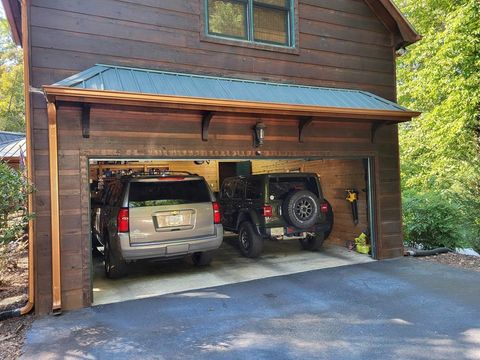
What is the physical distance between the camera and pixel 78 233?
5.05 meters

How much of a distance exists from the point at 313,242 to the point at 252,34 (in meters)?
4.50

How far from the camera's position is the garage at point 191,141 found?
Answer: 490 cm

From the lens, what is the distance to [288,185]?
784 centimetres

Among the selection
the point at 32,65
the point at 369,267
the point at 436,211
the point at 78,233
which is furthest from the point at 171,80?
the point at 436,211

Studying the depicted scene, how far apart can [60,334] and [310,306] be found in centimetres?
297

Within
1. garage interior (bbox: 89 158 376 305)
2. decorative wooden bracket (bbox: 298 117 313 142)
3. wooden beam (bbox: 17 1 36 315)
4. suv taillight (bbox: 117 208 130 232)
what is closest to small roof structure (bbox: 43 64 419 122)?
decorative wooden bracket (bbox: 298 117 313 142)

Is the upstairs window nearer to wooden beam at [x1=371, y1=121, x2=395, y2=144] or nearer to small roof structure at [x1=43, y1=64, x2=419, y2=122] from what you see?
Result: small roof structure at [x1=43, y1=64, x2=419, y2=122]

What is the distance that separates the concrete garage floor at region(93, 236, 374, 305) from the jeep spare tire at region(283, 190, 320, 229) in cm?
78

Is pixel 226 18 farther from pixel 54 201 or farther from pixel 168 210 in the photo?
pixel 54 201

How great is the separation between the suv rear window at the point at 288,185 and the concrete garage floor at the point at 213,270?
1348mm

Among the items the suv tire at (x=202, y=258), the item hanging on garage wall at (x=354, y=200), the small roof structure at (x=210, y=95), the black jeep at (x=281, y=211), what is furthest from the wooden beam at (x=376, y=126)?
the suv tire at (x=202, y=258)

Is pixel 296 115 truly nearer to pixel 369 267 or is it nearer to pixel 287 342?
pixel 369 267

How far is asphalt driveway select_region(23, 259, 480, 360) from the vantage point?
3541 millimetres

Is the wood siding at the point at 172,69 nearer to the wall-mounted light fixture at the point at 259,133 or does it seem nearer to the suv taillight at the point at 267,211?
the wall-mounted light fixture at the point at 259,133
